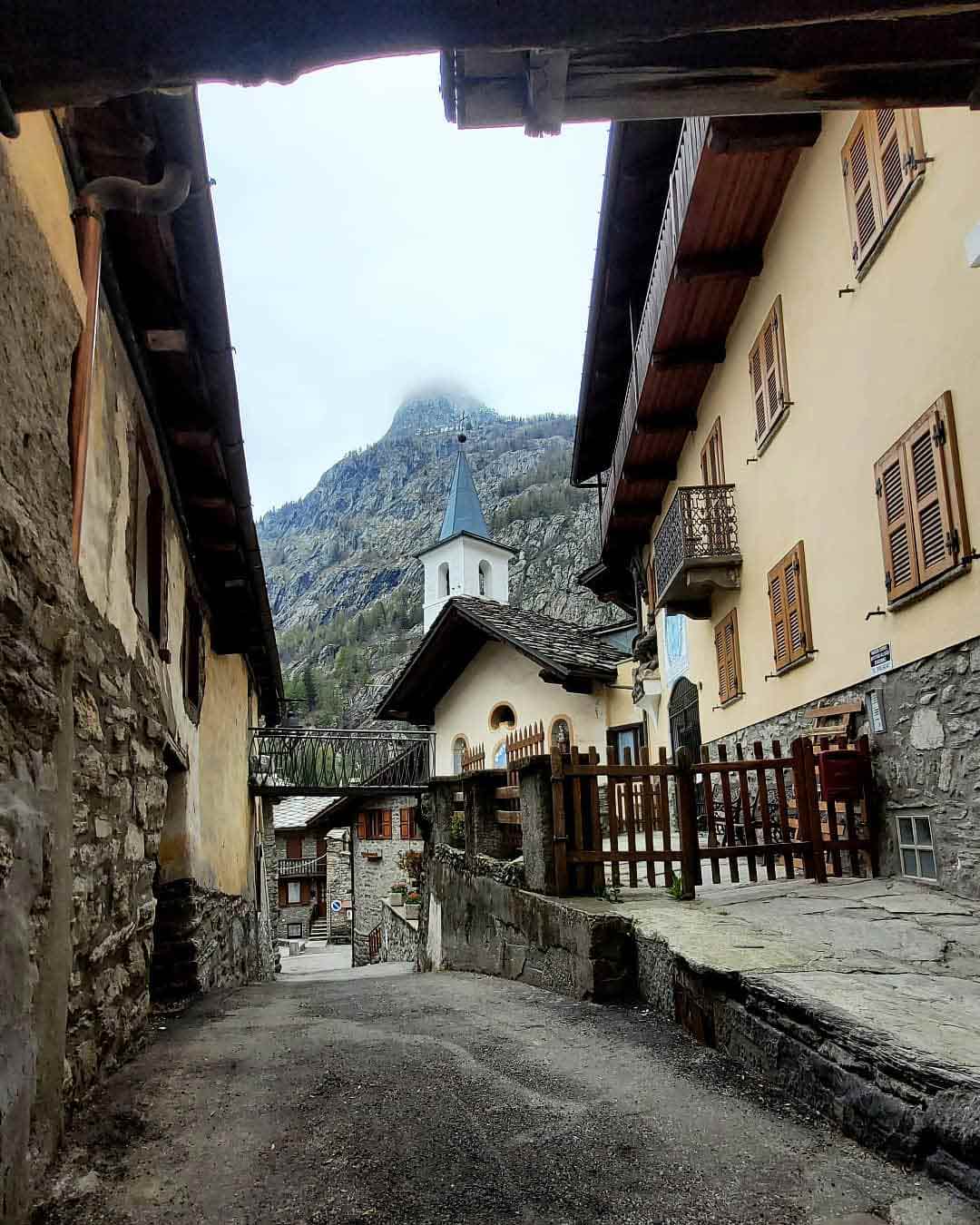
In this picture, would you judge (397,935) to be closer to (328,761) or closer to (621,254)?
(328,761)

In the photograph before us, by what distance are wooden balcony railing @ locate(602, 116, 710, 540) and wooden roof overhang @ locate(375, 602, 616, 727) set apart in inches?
189

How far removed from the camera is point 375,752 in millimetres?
19734

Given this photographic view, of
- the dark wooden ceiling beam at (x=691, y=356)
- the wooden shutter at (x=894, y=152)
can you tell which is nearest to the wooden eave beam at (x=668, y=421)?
the dark wooden ceiling beam at (x=691, y=356)

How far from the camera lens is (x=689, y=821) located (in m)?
6.81

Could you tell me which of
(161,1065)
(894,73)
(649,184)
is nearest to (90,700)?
(161,1065)

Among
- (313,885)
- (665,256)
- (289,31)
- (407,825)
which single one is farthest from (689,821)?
(313,885)

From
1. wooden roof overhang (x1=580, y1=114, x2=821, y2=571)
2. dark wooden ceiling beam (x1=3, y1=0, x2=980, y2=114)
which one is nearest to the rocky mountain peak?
wooden roof overhang (x1=580, y1=114, x2=821, y2=571)

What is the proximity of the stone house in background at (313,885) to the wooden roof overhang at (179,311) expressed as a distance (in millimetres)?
36430

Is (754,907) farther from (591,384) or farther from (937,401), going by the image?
(591,384)

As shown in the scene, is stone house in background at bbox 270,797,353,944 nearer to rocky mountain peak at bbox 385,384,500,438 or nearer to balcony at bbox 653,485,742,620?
balcony at bbox 653,485,742,620

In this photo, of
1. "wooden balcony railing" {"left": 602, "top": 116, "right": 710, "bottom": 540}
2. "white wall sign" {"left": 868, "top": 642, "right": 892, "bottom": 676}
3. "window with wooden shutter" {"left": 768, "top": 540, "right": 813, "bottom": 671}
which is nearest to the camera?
"white wall sign" {"left": 868, "top": 642, "right": 892, "bottom": 676}

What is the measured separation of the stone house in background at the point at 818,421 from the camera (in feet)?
20.3

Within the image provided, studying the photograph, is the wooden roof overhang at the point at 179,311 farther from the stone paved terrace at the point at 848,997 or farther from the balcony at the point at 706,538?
the balcony at the point at 706,538

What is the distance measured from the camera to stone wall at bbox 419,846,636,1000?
5270 millimetres
